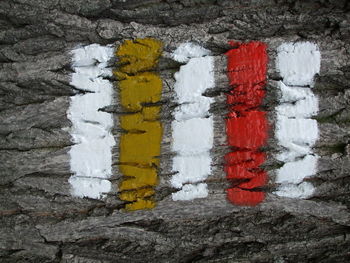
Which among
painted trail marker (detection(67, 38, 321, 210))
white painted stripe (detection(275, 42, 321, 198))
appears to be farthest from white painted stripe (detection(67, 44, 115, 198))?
white painted stripe (detection(275, 42, 321, 198))

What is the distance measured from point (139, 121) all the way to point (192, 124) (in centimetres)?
17

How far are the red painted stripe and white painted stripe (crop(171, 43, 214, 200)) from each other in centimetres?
7

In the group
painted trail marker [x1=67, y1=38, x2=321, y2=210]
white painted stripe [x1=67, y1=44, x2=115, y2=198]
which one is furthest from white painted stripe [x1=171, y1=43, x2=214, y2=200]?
white painted stripe [x1=67, y1=44, x2=115, y2=198]

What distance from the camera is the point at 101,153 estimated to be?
1.29 metres

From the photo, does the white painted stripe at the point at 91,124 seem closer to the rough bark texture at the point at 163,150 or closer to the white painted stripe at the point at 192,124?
the rough bark texture at the point at 163,150

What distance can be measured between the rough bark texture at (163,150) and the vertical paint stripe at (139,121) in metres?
0.03

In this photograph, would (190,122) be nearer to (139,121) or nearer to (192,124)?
(192,124)

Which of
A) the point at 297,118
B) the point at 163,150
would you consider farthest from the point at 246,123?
the point at 163,150

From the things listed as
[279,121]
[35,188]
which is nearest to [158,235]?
[35,188]

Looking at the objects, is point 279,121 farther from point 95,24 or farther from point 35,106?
point 35,106

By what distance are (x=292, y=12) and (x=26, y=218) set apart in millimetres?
1096

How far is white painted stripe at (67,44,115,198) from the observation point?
126 cm

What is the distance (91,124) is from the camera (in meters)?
1.28

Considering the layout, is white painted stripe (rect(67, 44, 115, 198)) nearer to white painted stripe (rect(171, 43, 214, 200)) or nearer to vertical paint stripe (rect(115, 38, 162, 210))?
vertical paint stripe (rect(115, 38, 162, 210))
